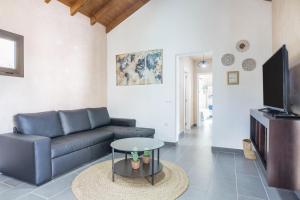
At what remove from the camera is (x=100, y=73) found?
203 inches

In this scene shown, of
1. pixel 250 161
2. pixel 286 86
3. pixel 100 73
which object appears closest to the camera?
pixel 286 86

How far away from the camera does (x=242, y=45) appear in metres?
3.90

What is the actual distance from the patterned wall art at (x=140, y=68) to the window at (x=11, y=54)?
2357 millimetres

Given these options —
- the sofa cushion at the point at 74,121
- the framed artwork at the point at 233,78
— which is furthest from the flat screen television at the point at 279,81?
the sofa cushion at the point at 74,121

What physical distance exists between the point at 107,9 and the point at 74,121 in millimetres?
2771

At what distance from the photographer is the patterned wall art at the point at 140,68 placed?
475 centimetres

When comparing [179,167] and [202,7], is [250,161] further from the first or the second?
[202,7]

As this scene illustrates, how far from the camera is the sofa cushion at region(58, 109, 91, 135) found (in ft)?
12.1

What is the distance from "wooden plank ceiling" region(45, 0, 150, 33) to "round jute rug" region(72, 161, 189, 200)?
11.2ft

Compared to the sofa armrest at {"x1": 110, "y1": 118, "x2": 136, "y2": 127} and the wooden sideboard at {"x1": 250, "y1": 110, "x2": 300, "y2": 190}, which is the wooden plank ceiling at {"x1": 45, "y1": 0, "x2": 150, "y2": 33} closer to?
the sofa armrest at {"x1": 110, "y1": 118, "x2": 136, "y2": 127}

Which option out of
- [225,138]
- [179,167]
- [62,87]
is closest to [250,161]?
[225,138]

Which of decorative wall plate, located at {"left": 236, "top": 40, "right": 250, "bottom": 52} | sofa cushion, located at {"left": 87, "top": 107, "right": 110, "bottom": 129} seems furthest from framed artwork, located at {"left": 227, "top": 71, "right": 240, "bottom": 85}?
sofa cushion, located at {"left": 87, "top": 107, "right": 110, "bottom": 129}

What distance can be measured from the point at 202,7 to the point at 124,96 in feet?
9.30

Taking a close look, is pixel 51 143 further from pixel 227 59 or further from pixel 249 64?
pixel 249 64
